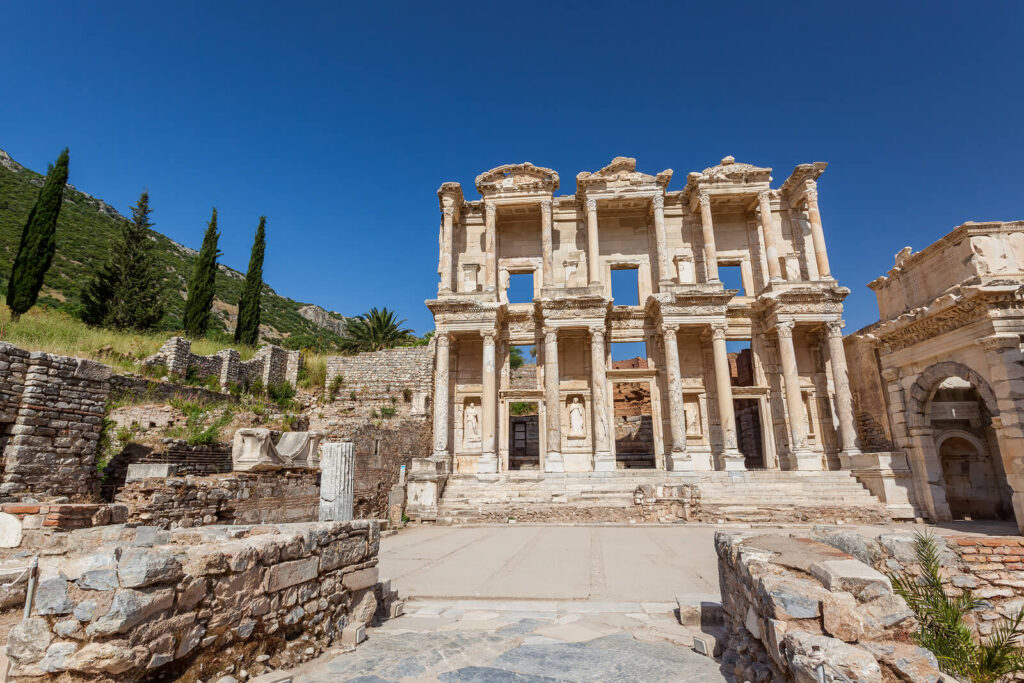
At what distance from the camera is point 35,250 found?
23.5m

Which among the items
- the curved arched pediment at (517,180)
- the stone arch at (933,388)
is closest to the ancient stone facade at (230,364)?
the curved arched pediment at (517,180)

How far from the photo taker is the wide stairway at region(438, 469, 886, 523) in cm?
1512

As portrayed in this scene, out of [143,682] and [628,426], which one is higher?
[628,426]

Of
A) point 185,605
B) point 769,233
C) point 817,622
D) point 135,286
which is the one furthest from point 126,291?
point 817,622

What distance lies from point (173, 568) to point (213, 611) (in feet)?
1.81

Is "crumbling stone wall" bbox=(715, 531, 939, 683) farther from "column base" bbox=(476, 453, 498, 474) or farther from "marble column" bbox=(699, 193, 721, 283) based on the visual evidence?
"marble column" bbox=(699, 193, 721, 283)

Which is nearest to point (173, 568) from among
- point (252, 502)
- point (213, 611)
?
point (213, 611)

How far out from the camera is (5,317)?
63.5 ft

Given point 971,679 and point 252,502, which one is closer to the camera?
point 971,679

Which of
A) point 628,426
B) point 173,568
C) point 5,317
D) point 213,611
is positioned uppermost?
point 5,317

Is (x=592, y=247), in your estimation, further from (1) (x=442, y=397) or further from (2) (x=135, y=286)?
(2) (x=135, y=286)

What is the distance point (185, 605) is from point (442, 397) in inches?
650

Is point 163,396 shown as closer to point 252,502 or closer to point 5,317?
point 5,317

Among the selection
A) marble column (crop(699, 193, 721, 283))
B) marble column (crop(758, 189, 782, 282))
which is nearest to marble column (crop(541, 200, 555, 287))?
marble column (crop(699, 193, 721, 283))
